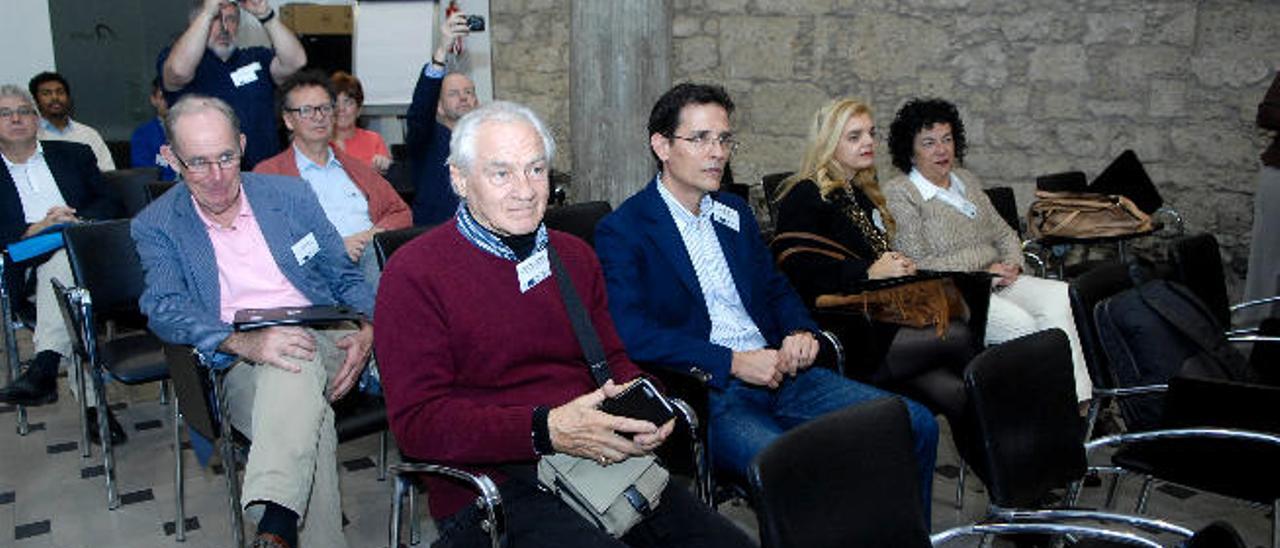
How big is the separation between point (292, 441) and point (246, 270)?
619 millimetres

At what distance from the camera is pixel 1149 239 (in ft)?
18.4

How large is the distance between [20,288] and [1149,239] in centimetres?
548

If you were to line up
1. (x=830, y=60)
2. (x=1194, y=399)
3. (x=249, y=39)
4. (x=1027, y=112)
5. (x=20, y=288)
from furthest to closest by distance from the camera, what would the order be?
(x=249, y=39), (x=830, y=60), (x=1027, y=112), (x=20, y=288), (x=1194, y=399)

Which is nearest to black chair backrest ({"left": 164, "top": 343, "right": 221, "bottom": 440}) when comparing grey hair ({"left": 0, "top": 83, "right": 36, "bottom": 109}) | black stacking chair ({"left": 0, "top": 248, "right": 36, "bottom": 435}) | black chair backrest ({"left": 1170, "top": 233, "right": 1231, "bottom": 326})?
black stacking chair ({"left": 0, "top": 248, "right": 36, "bottom": 435})

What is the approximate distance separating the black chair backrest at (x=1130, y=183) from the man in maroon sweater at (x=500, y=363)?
12.1 feet

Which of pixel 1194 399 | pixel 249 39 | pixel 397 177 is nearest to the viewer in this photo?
pixel 1194 399

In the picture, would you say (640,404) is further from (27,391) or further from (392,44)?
(392,44)

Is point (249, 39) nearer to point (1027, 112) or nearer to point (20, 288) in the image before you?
point (20, 288)

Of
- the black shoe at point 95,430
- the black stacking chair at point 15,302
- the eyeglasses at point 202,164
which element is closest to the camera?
the eyeglasses at point 202,164

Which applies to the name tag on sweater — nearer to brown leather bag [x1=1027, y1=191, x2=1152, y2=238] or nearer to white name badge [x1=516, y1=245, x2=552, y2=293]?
white name badge [x1=516, y1=245, x2=552, y2=293]

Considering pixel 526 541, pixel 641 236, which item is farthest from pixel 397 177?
pixel 526 541

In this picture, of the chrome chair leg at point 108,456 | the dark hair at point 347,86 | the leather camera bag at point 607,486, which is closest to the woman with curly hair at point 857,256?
the leather camera bag at point 607,486

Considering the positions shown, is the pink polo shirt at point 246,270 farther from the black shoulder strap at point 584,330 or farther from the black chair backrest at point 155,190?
the black chair backrest at point 155,190

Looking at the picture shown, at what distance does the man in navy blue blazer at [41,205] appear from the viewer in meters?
3.92
